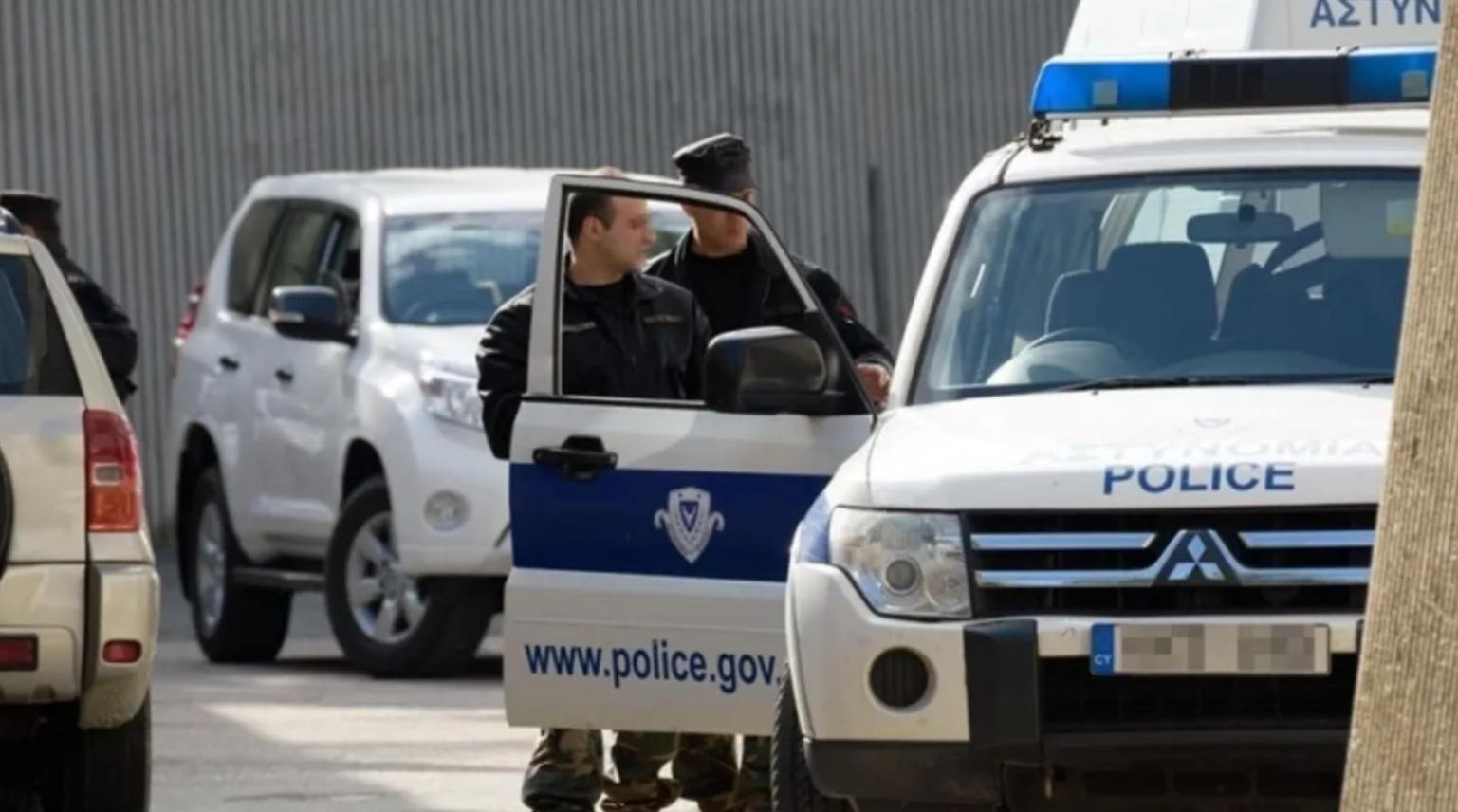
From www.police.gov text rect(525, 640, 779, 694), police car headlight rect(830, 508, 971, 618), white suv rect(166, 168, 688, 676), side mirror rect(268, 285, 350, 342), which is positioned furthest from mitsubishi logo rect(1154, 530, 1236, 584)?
side mirror rect(268, 285, 350, 342)

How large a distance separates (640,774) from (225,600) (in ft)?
21.1

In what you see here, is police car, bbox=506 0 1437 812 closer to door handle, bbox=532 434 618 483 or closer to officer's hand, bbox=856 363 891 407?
door handle, bbox=532 434 618 483

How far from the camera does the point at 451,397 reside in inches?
514

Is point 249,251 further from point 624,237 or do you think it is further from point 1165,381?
point 1165,381

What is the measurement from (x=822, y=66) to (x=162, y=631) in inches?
261

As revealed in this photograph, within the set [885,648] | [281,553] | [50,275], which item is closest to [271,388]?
[281,553]

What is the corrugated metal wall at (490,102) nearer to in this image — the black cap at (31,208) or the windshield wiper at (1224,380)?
the black cap at (31,208)

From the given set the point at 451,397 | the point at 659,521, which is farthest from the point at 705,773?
the point at 451,397

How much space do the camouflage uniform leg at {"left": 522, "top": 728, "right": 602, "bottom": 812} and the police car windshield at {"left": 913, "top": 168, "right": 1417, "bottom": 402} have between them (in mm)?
1440

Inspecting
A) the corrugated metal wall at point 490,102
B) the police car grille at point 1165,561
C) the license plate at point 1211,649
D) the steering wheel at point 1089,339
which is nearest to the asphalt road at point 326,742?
the steering wheel at point 1089,339

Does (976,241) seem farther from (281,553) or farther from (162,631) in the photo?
(162,631)

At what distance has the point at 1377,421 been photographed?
6.67 m

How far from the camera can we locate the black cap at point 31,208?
13.3 metres

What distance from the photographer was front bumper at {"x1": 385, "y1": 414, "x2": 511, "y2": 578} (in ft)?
42.0
